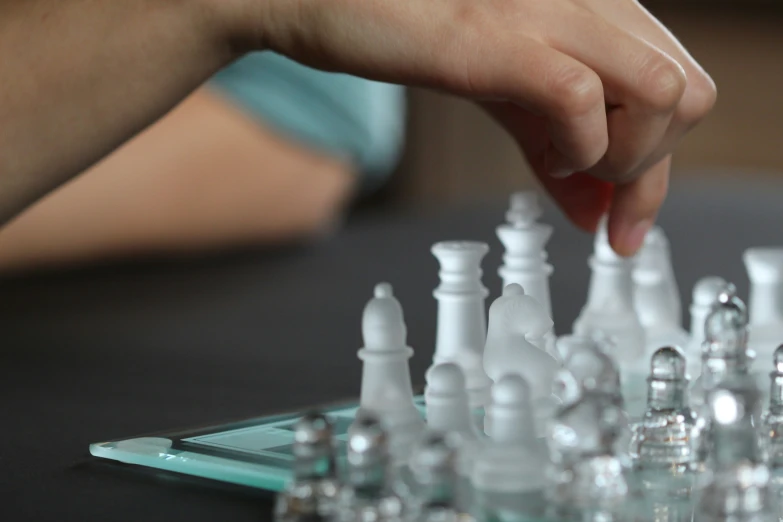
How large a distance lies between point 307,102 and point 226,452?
191cm

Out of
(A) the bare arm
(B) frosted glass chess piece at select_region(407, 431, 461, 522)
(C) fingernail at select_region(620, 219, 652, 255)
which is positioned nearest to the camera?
(B) frosted glass chess piece at select_region(407, 431, 461, 522)

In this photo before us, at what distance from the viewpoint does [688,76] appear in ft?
3.49

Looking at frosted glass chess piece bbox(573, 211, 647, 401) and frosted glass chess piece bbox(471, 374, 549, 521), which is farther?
frosted glass chess piece bbox(573, 211, 647, 401)

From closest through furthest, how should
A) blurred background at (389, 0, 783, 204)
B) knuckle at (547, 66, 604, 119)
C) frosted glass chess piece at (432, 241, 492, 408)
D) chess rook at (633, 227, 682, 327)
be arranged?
knuckle at (547, 66, 604, 119) < frosted glass chess piece at (432, 241, 492, 408) < chess rook at (633, 227, 682, 327) < blurred background at (389, 0, 783, 204)

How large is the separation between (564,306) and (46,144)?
80cm

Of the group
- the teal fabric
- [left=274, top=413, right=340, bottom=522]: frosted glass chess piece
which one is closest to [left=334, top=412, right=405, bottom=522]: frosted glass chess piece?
[left=274, top=413, right=340, bottom=522]: frosted glass chess piece

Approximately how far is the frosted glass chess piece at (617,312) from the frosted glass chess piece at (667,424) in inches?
9.0

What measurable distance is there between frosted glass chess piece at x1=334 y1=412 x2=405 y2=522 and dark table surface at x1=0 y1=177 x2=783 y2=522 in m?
0.13

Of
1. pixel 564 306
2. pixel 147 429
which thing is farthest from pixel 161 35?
pixel 564 306

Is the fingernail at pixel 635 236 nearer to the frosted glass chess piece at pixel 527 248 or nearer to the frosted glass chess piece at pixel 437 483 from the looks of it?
the frosted glass chess piece at pixel 527 248

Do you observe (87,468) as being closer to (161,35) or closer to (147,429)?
(147,429)

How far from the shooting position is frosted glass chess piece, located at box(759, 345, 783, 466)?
786 mm

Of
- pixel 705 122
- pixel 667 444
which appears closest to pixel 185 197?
pixel 667 444

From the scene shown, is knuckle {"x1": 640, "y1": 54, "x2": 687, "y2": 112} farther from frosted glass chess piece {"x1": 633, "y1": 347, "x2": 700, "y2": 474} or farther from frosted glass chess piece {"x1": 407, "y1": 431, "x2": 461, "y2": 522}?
frosted glass chess piece {"x1": 407, "y1": 431, "x2": 461, "y2": 522}
